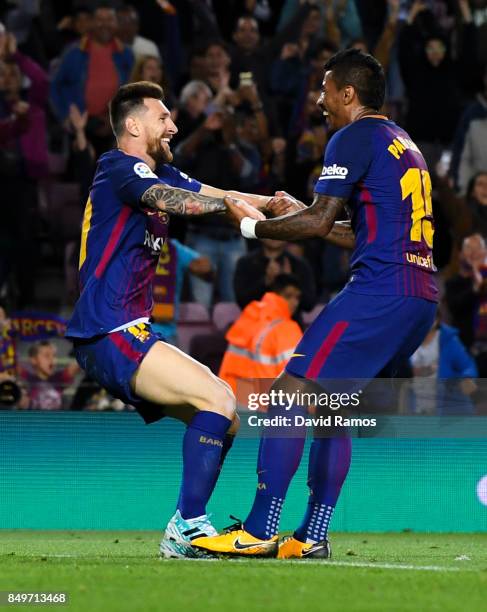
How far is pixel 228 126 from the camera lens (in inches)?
521

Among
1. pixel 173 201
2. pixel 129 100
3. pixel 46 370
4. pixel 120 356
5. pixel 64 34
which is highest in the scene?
pixel 64 34

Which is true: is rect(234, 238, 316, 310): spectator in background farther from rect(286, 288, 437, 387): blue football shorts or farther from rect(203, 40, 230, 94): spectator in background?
rect(286, 288, 437, 387): blue football shorts

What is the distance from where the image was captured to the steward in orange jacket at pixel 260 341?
36.2 feet

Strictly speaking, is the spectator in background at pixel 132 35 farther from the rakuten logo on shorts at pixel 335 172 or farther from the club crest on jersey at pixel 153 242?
the rakuten logo on shorts at pixel 335 172

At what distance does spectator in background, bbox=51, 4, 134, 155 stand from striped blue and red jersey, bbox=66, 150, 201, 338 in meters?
6.88

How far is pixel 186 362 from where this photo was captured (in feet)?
22.0

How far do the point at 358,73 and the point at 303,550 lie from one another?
7.55 feet

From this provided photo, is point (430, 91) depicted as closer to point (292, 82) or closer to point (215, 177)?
point (292, 82)

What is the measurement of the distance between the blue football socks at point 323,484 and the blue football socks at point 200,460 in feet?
Result: 1.56

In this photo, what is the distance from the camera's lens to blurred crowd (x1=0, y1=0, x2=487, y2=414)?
12320 mm

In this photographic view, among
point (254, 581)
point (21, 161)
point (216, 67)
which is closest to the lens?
point (254, 581)

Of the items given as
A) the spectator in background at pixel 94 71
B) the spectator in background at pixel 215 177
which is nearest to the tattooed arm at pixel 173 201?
the spectator in background at pixel 215 177

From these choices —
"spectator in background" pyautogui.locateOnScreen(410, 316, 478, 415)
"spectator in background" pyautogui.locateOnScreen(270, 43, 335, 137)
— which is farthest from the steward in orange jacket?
"spectator in background" pyautogui.locateOnScreen(270, 43, 335, 137)

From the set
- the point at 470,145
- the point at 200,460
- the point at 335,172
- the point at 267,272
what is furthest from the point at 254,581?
the point at 470,145
